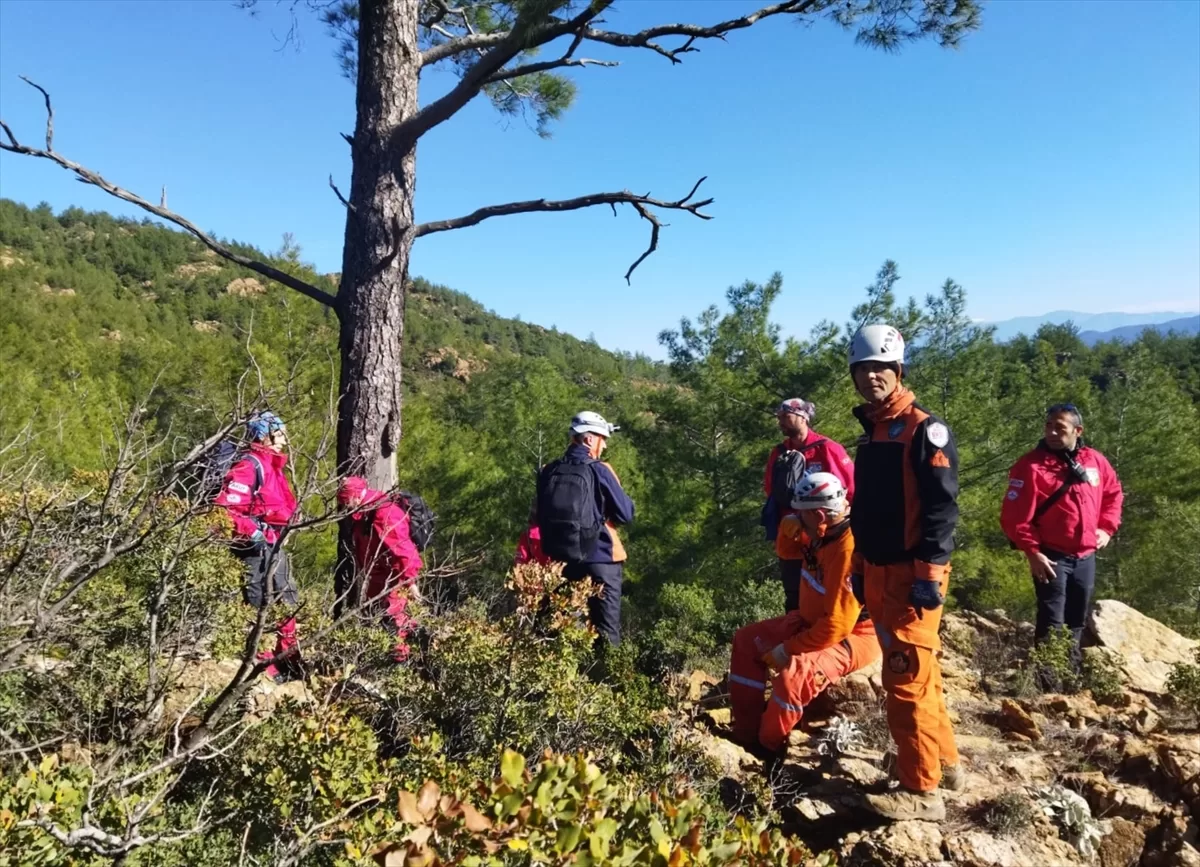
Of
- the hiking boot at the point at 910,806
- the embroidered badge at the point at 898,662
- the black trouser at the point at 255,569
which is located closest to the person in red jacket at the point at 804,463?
the embroidered badge at the point at 898,662

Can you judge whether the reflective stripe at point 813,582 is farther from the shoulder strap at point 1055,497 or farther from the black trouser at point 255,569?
the black trouser at point 255,569

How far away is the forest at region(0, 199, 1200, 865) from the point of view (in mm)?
1843

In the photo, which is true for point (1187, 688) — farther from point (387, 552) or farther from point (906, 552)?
point (387, 552)

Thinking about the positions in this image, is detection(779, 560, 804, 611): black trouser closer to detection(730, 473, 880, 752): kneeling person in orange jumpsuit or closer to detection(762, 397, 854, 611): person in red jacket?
detection(762, 397, 854, 611): person in red jacket

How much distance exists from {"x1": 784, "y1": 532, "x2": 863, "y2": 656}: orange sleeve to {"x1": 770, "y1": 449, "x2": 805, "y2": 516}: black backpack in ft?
3.59

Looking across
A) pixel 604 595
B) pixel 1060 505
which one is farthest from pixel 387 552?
pixel 1060 505

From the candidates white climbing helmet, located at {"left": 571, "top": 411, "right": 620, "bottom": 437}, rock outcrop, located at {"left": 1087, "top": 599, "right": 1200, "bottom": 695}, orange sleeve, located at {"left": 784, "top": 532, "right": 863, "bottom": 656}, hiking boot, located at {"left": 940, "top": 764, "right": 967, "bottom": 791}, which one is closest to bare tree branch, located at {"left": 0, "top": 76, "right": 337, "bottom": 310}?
white climbing helmet, located at {"left": 571, "top": 411, "right": 620, "bottom": 437}

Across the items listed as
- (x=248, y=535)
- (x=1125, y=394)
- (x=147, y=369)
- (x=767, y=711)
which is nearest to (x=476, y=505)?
(x=248, y=535)

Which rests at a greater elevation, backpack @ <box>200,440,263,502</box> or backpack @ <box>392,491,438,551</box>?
backpack @ <box>200,440,263,502</box>

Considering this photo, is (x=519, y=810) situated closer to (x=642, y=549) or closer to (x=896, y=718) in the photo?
(x=896, y=718)

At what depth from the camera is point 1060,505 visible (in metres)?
4.00

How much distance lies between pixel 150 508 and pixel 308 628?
1.01 metres

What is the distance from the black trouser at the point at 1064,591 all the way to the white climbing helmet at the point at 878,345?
2.20 m

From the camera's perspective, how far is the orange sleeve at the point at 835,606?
9.65 ft
